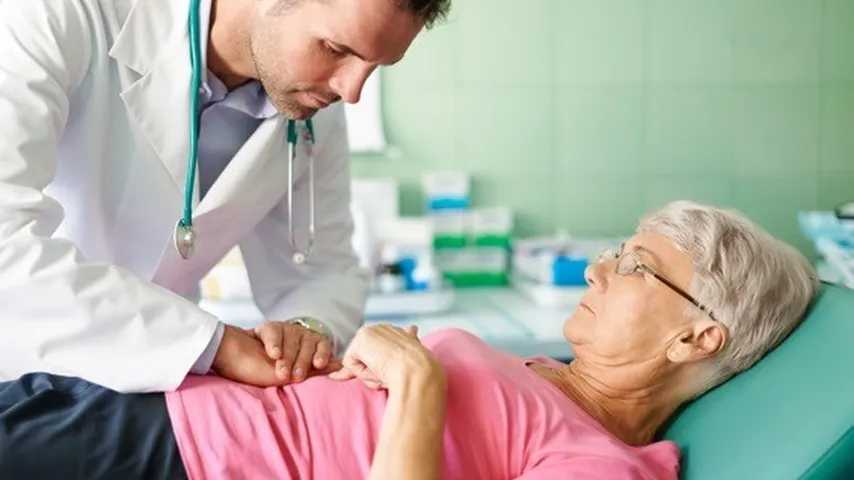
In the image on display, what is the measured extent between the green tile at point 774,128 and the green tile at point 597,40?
418mm

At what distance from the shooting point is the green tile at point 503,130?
3625 mm

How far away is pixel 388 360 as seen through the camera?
1.67 meters

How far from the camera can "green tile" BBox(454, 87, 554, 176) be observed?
143 inches

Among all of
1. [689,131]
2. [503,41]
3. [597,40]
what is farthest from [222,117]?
[689,131]

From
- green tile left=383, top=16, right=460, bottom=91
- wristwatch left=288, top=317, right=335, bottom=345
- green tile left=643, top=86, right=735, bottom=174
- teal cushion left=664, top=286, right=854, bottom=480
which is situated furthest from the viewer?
green tile left=643, top=86, right=735, bottom=174

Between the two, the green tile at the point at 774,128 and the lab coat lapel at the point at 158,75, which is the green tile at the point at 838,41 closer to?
the green tile at the point at 774,128

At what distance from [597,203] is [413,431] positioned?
2.30 m

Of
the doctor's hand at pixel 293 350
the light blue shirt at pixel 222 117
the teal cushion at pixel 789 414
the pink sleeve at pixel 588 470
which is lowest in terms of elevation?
the pink sleeve at pixel 588 470

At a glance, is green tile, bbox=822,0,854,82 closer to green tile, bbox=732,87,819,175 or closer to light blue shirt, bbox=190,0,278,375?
green tile, bbox=732,87,819,175

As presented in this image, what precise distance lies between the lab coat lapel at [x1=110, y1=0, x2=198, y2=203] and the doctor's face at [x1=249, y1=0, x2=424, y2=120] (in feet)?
0.46

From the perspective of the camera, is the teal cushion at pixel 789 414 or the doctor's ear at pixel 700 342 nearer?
the teal cushion at pixel 789 414

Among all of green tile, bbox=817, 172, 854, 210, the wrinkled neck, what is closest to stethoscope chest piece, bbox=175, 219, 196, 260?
the wrinkled neck

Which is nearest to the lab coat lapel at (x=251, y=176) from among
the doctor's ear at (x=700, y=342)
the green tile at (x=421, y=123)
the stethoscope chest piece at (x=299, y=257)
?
the stethoscope chest piece at (x=299, y=257)

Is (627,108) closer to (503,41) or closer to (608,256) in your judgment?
(503,41)
